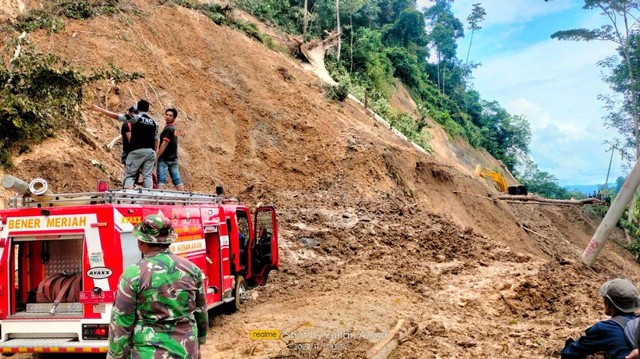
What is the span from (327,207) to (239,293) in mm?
6079

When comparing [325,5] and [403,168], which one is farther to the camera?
[325,5]

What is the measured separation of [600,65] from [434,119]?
11537mm

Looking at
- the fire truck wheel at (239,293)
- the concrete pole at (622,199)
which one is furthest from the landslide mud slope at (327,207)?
the concrete pole at (622,199)

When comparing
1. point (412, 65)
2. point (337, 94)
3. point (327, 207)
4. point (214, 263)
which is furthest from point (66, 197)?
point (412, 65)

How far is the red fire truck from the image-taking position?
217 inches

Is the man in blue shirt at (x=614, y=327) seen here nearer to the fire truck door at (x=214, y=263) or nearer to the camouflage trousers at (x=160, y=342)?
the camouflage trousers at (x=160, y=342)

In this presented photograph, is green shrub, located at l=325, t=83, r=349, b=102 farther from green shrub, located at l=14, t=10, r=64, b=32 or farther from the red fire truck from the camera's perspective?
the red fire truck

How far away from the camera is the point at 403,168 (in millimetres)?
18422

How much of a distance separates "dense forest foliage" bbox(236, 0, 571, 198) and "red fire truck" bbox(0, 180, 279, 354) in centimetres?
1984

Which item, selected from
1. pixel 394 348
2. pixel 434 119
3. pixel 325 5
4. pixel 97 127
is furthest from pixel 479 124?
pixel 394 348

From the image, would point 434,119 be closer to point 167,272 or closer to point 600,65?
point 600,65

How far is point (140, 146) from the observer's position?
28.0 ft

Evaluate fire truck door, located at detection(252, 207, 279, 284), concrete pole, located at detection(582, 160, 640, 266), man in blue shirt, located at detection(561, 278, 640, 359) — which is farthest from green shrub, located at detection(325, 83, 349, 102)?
man in blue shirt, located at detection(561, 278, 640, 359)

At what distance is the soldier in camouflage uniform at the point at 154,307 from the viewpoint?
3.45 meters
